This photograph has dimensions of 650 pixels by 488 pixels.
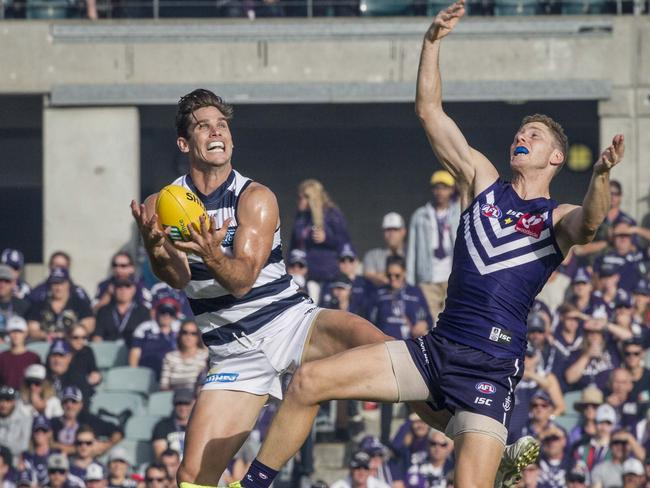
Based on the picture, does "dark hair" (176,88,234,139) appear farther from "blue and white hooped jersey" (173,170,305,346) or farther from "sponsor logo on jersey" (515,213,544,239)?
"sponsor logo on jersey" (515,213,544,239)

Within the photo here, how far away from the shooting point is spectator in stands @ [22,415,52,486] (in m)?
14.2

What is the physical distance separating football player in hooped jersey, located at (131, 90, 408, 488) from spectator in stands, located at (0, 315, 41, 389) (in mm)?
6156

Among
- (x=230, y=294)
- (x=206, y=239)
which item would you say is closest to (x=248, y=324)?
(x=230, y=294)

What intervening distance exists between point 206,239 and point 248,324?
1134mm

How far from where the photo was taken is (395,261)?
14992mm

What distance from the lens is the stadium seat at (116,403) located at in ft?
48.8

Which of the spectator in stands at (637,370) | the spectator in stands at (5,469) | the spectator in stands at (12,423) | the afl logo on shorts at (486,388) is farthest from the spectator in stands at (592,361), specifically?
the afl logo on shorts at (486,388)

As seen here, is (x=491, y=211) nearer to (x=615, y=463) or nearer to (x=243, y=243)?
(x=243, y=243)

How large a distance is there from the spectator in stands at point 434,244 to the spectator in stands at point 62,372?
3.56m

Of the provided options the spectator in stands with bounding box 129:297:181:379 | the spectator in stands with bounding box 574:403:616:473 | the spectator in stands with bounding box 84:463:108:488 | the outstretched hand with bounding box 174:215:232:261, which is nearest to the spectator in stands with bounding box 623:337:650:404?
the spectator in stands with bounding box 574:403:616:473

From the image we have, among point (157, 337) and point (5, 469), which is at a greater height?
point (157, 337)

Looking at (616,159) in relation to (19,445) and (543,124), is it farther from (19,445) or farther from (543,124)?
(19,445)

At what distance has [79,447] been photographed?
1418 centimetres

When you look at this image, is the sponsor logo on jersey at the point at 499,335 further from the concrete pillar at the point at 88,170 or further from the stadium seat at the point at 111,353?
the concrete pillar at the point at 88,170
